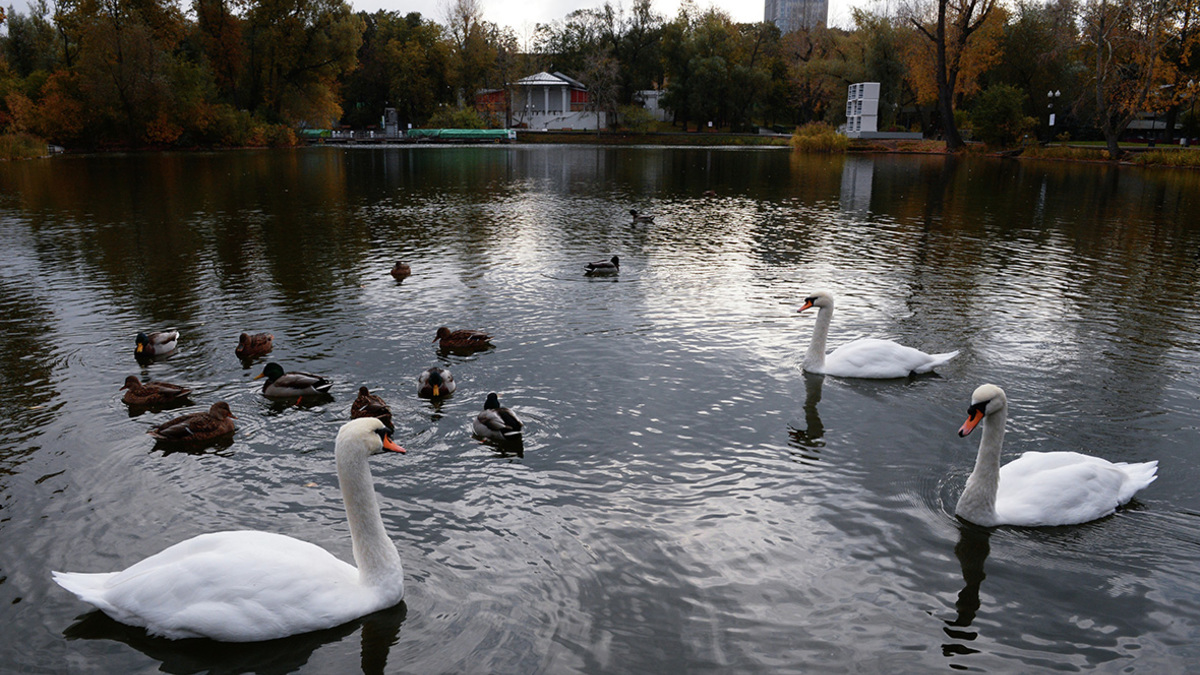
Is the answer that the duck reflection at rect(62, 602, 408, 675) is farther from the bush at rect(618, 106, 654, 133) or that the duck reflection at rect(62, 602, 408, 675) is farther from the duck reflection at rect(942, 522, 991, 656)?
the bush at rect(618, 106, 654, 133)

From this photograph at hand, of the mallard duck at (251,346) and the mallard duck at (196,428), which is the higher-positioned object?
the mallard duck at (251,346)

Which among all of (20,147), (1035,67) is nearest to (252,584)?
(20,147)

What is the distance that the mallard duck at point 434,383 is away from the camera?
930 cm

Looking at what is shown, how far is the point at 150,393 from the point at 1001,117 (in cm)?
6726

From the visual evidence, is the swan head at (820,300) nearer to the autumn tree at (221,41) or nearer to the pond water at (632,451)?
the pond water at (632,451)

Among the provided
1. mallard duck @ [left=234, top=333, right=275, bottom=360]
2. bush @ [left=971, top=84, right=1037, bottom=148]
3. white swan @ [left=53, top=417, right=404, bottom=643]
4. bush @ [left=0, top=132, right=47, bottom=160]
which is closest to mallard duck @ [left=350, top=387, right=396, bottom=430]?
mallard duck @ [left=234, top=333, right=275, bottom=360]

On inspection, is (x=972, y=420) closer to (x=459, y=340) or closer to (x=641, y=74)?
(x=459, y=340)

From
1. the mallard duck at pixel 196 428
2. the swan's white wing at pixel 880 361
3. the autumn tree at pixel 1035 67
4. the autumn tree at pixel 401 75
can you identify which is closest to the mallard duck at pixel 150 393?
the mallard duck at pixel 196 428

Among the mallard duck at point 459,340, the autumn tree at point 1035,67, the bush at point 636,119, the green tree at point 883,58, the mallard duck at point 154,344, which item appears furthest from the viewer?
the bush at point 636,119

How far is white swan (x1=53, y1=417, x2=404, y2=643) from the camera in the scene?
4984mm

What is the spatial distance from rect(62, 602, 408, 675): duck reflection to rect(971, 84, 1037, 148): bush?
68092 mm

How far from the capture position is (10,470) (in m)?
7.49

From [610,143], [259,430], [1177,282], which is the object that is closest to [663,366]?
[259,430]

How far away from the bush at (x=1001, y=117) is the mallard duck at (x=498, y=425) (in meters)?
65.1
